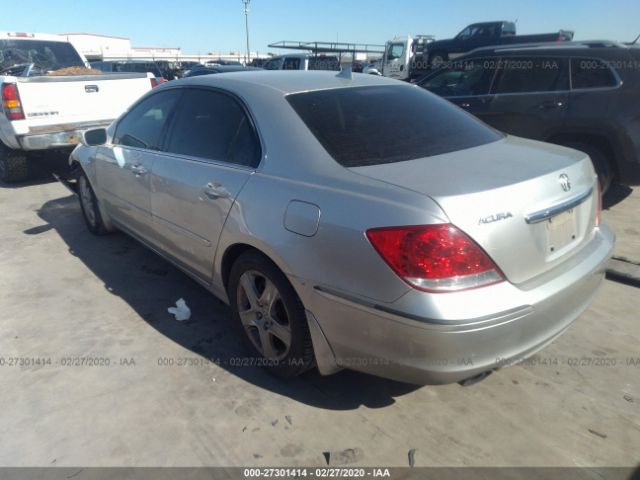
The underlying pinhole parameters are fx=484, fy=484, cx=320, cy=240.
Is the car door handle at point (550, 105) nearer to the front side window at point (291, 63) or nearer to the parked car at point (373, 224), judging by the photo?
the parked car at point (373, 224)

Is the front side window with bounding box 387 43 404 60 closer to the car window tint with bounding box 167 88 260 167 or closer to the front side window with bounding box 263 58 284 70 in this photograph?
the front side window with bounding box 263 58 284 70

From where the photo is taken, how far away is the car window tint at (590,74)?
15.8 ft

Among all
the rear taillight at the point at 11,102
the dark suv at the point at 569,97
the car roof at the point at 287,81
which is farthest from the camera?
the rear taillight at the point at 11,102

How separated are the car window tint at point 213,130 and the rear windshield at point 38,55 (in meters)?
6.93

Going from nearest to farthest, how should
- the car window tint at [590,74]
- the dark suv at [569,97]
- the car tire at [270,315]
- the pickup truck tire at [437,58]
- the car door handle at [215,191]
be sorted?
the car tire at [270,315]
the car door handle at [215,191]
the dark suv at [569,97]
the car window tint at [590,74]
the pickup truck tire at [437,58]

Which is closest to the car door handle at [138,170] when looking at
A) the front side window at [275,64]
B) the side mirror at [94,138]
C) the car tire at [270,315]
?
the side mirror at [94,138]

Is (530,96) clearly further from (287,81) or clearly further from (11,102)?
(11,102)

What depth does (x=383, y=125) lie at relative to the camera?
2.62 m

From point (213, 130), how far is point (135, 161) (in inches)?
38.0

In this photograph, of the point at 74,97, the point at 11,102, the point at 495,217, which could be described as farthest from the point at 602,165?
the point at 11,102

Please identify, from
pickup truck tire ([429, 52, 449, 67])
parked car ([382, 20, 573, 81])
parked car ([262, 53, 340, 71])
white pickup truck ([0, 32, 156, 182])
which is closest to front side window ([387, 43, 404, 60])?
parked car ([382, 20, 573, 81])

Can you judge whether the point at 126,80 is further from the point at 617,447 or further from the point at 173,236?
the point at 617,447

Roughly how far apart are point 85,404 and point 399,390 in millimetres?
1669

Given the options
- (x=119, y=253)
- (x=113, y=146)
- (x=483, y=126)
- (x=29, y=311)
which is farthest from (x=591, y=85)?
(x=29, y=311)
